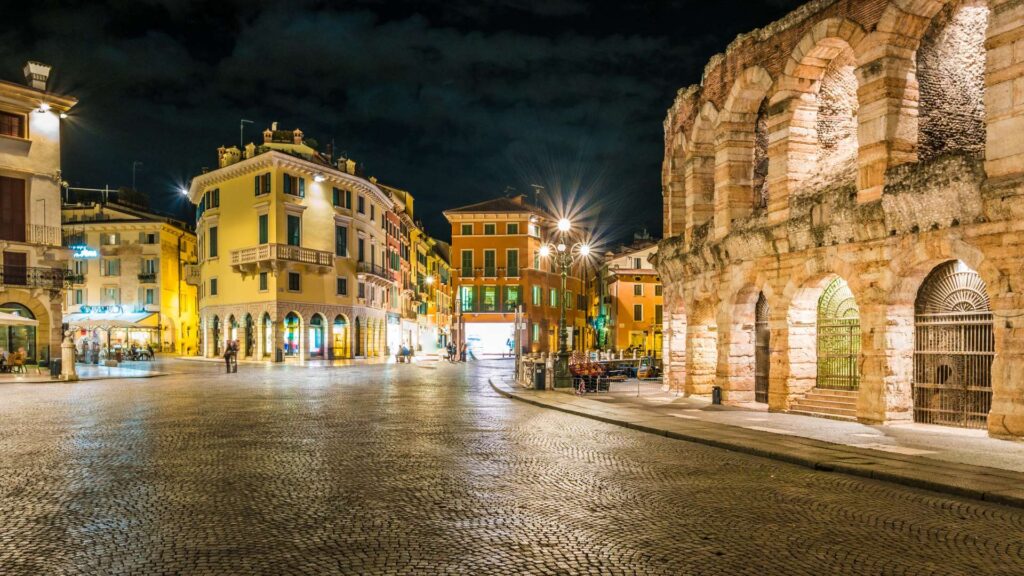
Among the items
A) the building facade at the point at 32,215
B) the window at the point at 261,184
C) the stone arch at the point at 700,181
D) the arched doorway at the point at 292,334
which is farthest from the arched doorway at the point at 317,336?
the stone arch at the point at 700,181

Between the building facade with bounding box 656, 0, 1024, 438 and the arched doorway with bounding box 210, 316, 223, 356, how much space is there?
38.2 m

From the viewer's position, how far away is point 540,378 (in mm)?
24422

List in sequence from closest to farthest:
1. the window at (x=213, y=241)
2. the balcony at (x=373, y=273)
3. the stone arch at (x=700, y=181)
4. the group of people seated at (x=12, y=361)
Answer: the stone arch at (x=700, y=181) < the group of people seated at (x=12, y=361) < the window at (x=213, y=241) < the balcony at (x=373, y=273)

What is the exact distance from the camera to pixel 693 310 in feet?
73.7

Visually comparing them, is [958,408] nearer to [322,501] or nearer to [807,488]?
[807,488]

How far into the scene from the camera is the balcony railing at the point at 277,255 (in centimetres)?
4566

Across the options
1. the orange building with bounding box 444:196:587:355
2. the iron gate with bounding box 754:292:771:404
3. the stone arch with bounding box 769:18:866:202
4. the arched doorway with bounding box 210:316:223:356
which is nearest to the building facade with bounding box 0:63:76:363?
the arched doorway with bounding box 210:316:223:356

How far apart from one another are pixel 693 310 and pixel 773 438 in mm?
9970

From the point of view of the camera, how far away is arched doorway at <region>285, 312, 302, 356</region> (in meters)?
47.8

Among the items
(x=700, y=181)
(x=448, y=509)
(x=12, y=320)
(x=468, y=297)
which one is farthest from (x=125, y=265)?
(x=448, y=509)

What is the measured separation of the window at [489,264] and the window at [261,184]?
69.6 ft

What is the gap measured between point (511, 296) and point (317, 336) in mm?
18378

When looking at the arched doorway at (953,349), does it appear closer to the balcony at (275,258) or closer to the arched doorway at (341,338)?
the balcony at (275,258)

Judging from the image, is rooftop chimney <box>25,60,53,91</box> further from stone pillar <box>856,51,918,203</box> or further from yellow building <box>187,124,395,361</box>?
stone pillar <box>856,51,918,203</box>
